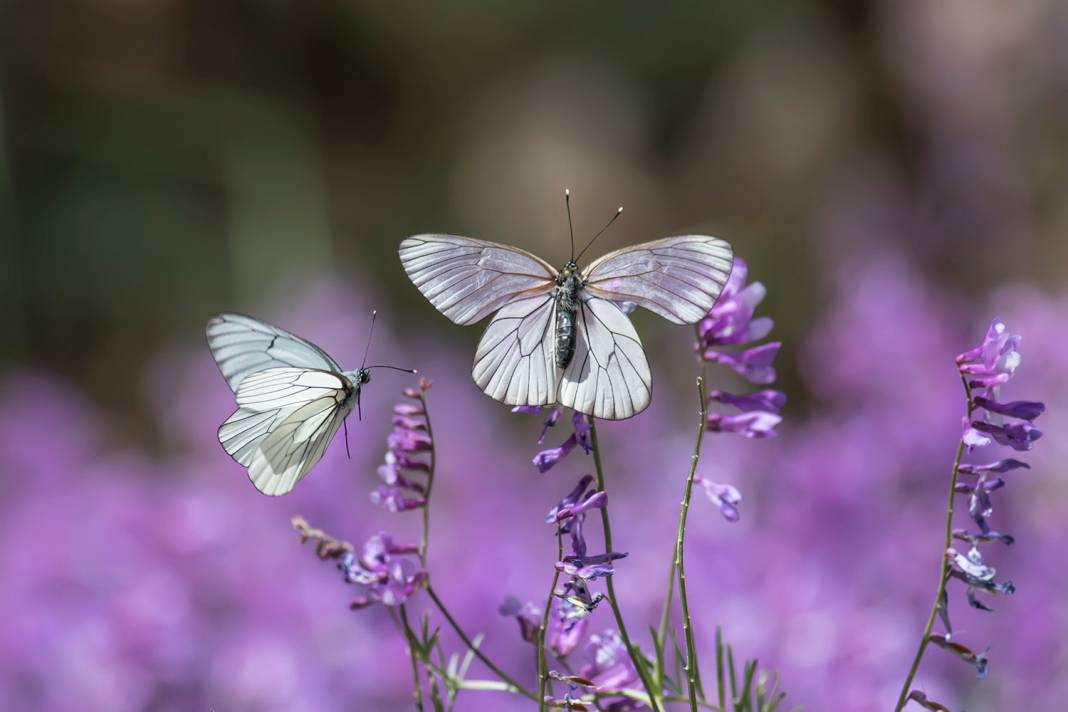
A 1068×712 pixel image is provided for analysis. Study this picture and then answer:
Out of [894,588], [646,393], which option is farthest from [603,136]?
[646,393]

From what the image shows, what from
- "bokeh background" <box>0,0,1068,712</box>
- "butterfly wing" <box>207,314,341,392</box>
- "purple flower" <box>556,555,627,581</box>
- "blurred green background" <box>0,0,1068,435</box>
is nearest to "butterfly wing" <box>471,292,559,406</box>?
"purple flower" <box>556,555,627,581</box>

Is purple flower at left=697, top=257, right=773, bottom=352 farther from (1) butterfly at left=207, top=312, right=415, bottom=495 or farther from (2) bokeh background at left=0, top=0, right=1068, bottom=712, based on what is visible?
(2) bokeh background at left=0, top=0, right=1068, bottom=712

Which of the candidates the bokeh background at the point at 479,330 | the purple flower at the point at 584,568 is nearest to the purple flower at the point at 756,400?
the purple flower at the point at 584,568

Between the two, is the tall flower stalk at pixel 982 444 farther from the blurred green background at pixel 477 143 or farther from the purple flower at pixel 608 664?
the blurred green background at pixel 477 143

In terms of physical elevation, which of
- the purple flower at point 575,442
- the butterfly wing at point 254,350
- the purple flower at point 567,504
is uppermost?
the butterfly wing at point 254,350

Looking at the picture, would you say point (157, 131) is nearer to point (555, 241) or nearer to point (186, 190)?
point (186, 190)

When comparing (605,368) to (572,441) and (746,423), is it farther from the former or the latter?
(746,423)
